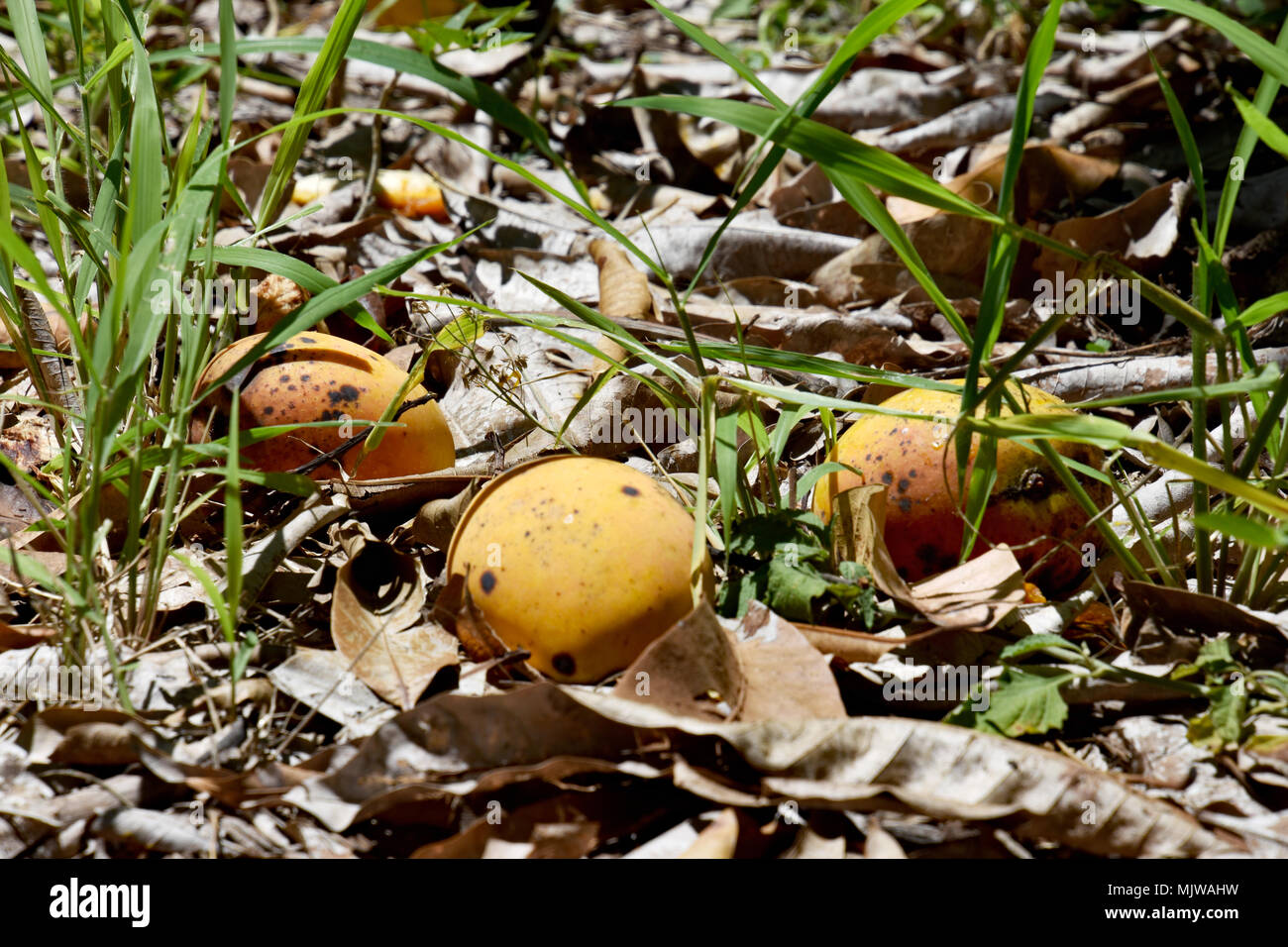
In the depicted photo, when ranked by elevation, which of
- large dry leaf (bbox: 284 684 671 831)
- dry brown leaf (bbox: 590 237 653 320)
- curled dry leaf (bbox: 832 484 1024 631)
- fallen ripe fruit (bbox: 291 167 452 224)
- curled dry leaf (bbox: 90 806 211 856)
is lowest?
curled dry leaf (bbox: 90 806 211 856)

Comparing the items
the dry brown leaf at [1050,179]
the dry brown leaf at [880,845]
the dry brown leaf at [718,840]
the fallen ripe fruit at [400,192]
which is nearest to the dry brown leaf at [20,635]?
the dry brown leaf at [718,840]

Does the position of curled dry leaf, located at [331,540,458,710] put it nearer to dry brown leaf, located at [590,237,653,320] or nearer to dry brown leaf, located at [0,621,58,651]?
dry brown leaf, located at [0,621,58,651]

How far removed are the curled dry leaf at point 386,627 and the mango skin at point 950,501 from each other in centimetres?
71

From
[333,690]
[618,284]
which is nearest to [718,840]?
[333,690]

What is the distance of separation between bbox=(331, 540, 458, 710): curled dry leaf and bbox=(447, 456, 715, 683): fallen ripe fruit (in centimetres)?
11

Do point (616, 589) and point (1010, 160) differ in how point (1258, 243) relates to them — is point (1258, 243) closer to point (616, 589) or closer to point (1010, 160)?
point (1010, 160)

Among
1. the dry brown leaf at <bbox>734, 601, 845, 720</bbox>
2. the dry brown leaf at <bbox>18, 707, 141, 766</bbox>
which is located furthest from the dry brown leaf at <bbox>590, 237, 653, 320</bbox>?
the dry brown leaf at <bbox>18, 707, 141, 766</bbox>

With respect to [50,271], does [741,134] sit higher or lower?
higher

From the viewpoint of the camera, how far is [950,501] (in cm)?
193

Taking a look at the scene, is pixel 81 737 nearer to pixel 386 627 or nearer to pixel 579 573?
pixel 386 627

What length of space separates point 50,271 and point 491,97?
7.20 ft

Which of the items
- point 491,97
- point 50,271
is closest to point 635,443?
point 491,97

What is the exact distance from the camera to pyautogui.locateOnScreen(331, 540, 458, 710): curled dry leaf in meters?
1.66

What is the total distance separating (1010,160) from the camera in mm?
1552
